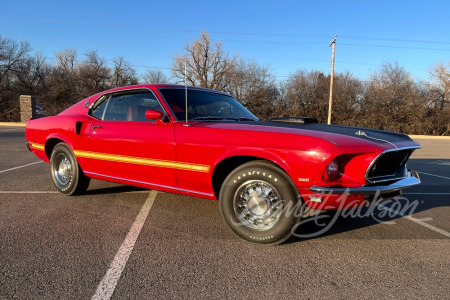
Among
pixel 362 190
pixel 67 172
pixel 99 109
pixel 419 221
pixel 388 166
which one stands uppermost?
pixel 99 109

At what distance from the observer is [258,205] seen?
2.94 metres

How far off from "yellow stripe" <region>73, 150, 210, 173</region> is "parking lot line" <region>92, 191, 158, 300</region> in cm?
69

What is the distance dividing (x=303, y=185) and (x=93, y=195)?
132 inches

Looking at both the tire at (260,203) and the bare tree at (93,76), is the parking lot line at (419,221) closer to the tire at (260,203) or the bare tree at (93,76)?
the tire at (260,203)

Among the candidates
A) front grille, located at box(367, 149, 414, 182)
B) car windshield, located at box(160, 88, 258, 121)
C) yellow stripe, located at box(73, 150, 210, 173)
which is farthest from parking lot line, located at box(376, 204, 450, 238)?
yellow stripe, located at box(73, 150, 210, 173)

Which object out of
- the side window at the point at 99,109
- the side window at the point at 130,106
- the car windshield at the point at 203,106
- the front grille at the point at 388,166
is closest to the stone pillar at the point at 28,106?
the side window at the point at 99,109

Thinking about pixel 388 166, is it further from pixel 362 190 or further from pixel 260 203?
pixel 260 203

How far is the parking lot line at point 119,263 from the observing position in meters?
2.10

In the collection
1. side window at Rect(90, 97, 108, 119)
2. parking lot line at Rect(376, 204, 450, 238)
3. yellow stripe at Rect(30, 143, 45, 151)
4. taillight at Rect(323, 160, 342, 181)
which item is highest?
side window at Rect(90, 97, 108, 119)

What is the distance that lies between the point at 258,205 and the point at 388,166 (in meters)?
1.38

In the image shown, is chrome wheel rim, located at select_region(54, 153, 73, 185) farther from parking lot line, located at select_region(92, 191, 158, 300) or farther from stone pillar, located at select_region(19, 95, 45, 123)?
stone pillar, located at select_region(19, 95, 45, 123)

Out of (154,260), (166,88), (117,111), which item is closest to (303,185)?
(154,260)

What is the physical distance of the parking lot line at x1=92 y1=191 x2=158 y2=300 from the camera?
2100 mm

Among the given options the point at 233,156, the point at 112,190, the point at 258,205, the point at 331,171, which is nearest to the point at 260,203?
the point at 258,205
